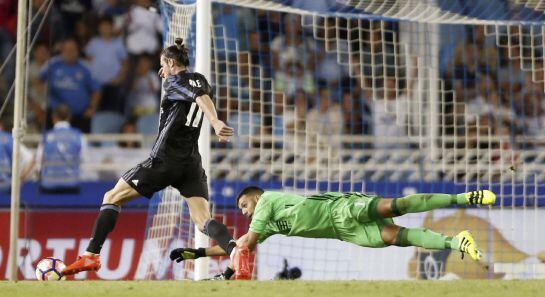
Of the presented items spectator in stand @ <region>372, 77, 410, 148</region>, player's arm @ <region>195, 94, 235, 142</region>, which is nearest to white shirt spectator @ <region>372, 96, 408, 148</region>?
spectator in stand @ <region>372, 77, 410, 148</region>

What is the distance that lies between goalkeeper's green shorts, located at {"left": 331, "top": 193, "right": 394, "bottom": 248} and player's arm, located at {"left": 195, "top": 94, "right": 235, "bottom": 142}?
3.76 ft

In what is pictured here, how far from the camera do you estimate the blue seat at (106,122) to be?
16172 millimetres

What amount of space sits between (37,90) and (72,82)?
0.47 m

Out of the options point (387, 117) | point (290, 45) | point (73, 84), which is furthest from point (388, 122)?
point (73, 84)

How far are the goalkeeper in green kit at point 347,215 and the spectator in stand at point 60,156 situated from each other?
15.3 ft

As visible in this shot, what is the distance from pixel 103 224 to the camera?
9820 millimetres

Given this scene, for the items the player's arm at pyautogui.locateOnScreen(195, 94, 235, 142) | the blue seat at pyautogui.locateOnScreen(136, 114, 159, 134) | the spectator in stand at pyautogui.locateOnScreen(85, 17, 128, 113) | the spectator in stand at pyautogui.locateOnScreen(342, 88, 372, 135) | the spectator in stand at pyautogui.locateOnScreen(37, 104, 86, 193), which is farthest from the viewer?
the spectator in stand at pyautogui.locateOnScreen(85, 17, 128, 113)

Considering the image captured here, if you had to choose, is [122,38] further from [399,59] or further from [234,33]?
[399,59]

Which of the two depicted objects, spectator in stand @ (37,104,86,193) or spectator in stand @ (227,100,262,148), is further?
spectator in stand @ (37,104,86,193)

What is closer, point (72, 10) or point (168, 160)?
point (168, 160)

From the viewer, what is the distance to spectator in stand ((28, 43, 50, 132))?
52.2ft

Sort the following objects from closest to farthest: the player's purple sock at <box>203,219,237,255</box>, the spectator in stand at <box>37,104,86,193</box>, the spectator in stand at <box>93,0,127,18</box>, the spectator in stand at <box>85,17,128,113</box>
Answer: the player's purple sock at <box>203,219,237,255</box>
the spectator in stand at <box>37,104,86,193</box>
the spectator in stand at <box>85,17,128,113</box>
the spectator in stand at <box>93,0,127,18</box>

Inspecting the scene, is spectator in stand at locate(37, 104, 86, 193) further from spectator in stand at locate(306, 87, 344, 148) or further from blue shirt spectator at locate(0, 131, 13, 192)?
spectator in stand at locate(306, 87, 344, 148)

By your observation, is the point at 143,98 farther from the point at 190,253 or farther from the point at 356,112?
the point at 190,253
